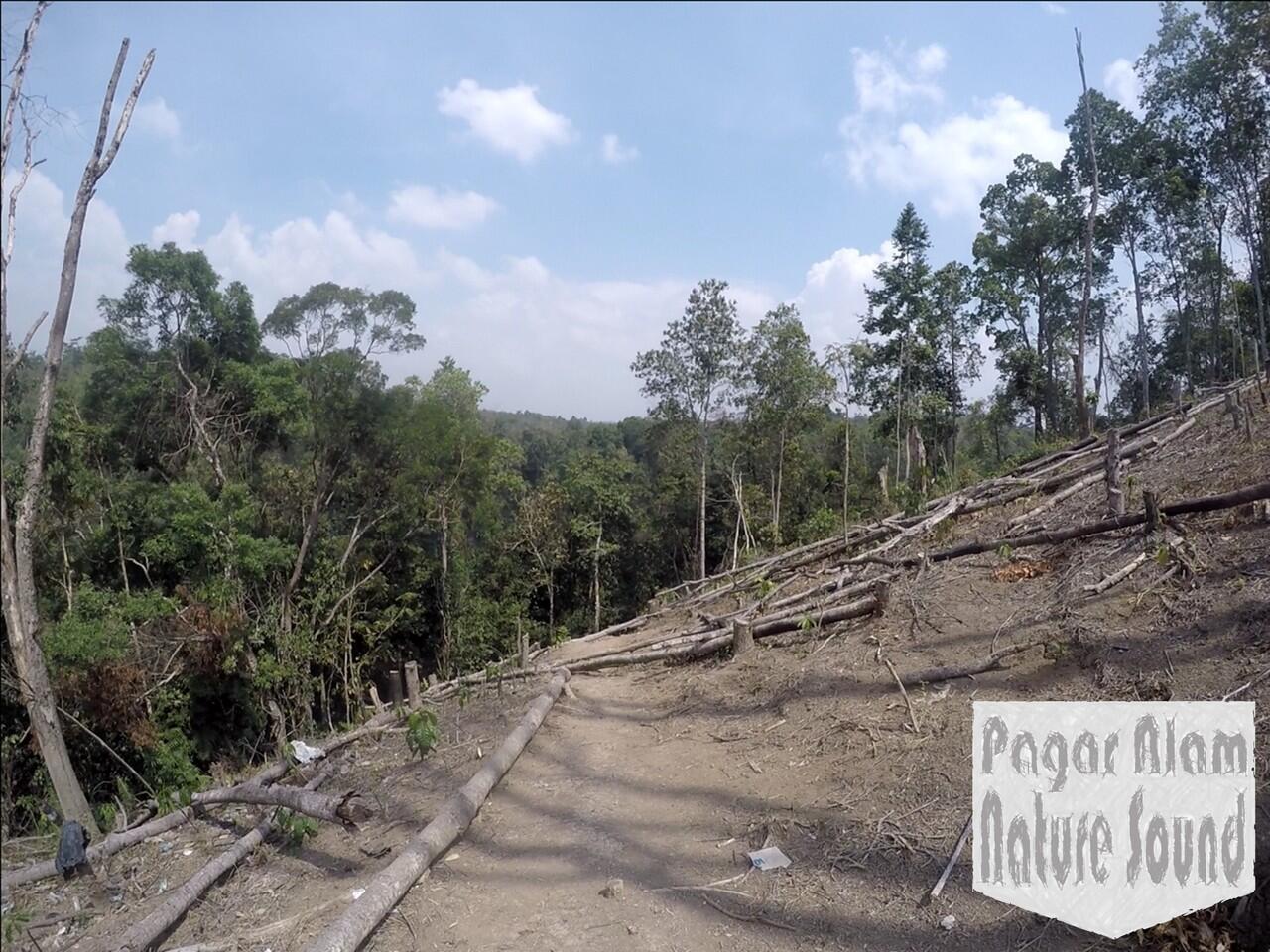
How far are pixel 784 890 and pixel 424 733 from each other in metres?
2.79

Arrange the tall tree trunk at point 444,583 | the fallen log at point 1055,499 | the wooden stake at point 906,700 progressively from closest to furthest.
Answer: the wooden stake at point 906,700 < the fallen log at point 1055,499 < the tall tree trunk at point 444,583

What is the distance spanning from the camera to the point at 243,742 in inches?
543

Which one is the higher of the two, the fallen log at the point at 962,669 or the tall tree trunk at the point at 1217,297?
the tall tree trunk at the point at 1217,297

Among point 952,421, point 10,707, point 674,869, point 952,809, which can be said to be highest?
point 952,421

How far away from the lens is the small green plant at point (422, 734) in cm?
545

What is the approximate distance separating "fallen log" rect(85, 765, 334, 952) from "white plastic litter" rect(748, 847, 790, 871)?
264 centimetres

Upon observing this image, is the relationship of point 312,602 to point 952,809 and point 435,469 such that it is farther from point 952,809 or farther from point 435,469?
point 952,809

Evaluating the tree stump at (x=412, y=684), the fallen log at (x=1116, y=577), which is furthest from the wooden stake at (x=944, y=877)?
the tree stump at (x=412, y=684)

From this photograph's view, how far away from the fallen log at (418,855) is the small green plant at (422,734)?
22.3 inches

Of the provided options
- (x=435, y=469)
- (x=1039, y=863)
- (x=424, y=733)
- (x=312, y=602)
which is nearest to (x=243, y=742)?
(x=312, y=602)

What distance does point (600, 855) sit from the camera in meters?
4.07

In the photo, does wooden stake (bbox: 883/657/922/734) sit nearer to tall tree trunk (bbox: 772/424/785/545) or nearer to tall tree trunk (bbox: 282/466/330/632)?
tall tree trunk (bbox: 282/466/330/632)

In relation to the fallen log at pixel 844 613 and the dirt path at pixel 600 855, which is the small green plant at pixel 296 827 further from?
the fallen log at pixel 844 613

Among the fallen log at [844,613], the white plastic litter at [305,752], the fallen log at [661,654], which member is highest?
the fallen log at [844,613]
